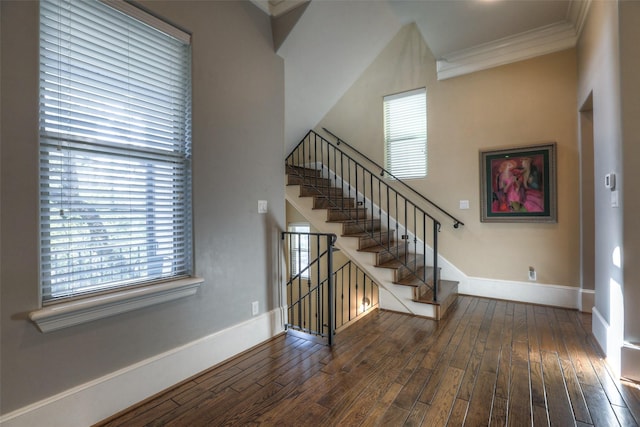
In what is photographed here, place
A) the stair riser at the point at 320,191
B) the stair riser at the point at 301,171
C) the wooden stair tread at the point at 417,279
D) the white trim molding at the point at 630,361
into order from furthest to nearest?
1. the stair riser at the point at 301,171
2. the stair riser at the point at 320,191
3. the wooden stair tread at the point at 417,279
4. the white trim molding at the point at 630,361

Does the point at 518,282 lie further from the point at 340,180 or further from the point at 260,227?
the point at 260,227

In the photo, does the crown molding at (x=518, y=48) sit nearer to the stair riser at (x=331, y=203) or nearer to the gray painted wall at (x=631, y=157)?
the gray painted wall at (x=631, y=157)

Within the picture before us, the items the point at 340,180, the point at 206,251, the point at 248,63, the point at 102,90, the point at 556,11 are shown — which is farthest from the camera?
the point at 340,180

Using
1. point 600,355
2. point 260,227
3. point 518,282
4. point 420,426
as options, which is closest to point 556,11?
point 518,282

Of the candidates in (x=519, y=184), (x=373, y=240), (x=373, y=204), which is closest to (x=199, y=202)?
(x=373, y=240)

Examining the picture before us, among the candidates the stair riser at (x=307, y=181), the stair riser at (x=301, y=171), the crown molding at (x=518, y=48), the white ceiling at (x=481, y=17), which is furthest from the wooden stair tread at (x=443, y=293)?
the white ceiling at (x=481, y=17)

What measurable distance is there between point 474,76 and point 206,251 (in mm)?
3944

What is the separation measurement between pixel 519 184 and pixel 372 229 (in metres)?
1.87

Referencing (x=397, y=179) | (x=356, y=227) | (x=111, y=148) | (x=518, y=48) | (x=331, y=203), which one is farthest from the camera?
(x=397, y=179)

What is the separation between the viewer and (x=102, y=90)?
1.83 meters

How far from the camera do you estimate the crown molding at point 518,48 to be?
10.7ft

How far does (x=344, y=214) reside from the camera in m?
4.35

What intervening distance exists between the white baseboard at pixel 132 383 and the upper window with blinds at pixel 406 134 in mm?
3095

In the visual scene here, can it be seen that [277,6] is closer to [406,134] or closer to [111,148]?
[111,148]
